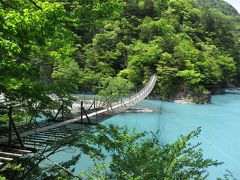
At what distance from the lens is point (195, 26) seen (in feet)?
162

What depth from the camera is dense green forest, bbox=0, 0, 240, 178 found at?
444cm

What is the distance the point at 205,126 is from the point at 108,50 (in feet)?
60.6

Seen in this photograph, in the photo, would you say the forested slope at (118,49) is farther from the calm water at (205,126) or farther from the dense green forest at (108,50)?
the calm water at (205,126)

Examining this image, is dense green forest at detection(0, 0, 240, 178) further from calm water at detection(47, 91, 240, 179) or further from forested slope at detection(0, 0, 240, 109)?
calm water at detection(47, 91, 240, 179)

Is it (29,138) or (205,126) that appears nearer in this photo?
(29,138)

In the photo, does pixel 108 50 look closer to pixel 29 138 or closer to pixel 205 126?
pixel 205 126

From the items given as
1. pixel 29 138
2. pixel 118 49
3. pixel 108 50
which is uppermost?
pixel 118 49

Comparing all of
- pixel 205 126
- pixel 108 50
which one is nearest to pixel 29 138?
pixel 205 126

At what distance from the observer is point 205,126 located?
803 inches


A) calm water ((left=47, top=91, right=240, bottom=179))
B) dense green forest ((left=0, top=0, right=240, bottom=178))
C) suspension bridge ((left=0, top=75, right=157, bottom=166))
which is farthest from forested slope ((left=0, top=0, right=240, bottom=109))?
calm water ((left=47, top=91, right=240, bottom=179))

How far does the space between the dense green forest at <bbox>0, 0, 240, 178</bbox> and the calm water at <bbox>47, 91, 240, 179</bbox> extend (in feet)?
8.63

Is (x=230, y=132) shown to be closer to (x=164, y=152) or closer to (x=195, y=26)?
(x=164, y=152)

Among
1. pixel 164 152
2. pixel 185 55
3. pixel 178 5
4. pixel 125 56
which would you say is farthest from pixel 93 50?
pixel 164 152

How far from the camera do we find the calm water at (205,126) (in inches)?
491
